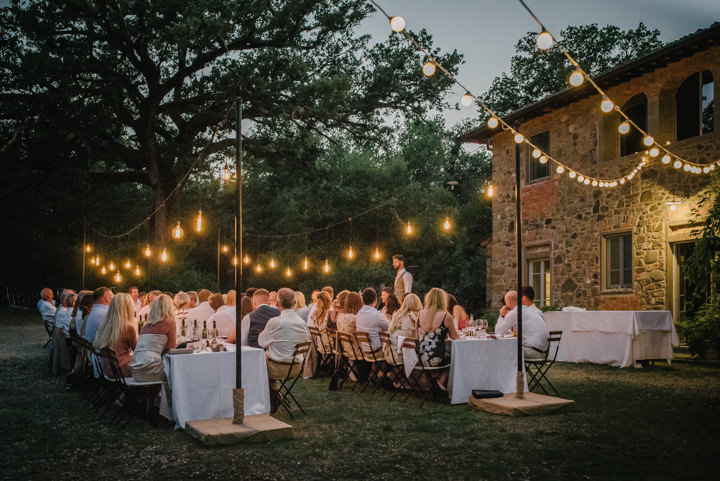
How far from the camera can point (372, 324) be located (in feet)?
24.5

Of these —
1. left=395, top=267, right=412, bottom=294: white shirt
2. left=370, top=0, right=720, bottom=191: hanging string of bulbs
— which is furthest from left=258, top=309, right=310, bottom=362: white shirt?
left=395, top=267, right=412, bottom=294: white shirt

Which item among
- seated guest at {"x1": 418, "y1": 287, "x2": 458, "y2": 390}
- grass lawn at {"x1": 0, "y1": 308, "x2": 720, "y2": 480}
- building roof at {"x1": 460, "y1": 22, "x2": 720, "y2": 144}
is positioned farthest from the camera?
building roof at {"x1": 460, "y1": 22, "x2": 720, "y2": 144}

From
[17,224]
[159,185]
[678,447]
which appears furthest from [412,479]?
[17,224]

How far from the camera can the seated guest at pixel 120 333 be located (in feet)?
20.2

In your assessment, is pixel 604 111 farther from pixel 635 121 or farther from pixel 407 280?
pixel 407 280

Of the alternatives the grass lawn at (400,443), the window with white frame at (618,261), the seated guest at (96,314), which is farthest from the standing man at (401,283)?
the seated guest at (96,314)

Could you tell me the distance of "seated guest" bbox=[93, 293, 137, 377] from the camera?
6.15 meters

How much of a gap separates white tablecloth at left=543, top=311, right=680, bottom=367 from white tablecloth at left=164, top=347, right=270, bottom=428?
625 centimetres

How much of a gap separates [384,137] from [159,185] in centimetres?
724

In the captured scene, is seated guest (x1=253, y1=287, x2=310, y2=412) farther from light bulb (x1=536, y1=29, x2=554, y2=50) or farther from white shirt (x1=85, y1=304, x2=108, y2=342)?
light bulb (x1=536, y1=29, x2=554, y2=50)

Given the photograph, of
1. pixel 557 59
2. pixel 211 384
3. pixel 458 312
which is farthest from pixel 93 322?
pixel 557 59

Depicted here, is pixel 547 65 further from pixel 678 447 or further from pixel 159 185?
pixel 678 447

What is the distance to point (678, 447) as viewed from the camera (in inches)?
191

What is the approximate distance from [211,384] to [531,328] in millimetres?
3754
